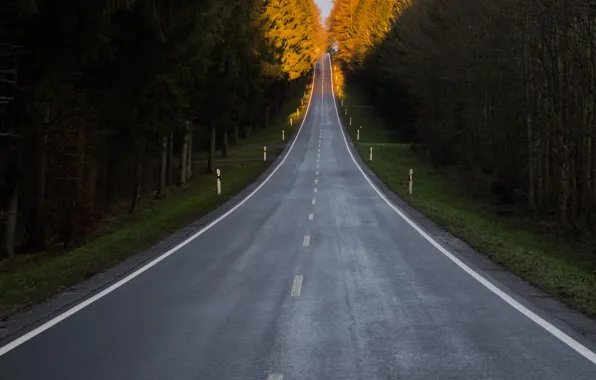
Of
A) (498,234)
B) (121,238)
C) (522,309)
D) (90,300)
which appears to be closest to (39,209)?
(121,238)

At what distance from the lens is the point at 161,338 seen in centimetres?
823

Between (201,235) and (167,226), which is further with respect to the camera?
(167,226)

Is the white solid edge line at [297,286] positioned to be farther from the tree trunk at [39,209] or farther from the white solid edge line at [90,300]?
the tree trunk at [39,209]

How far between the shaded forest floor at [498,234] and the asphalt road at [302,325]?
1162 mm

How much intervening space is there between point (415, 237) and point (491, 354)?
10938 millimetres

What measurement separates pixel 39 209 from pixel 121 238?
10.8 feet

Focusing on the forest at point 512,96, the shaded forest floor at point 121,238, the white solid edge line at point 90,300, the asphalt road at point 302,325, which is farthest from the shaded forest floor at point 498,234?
the shaded forest floor at point 121,238

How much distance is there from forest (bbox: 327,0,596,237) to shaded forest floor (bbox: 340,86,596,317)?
1.56m

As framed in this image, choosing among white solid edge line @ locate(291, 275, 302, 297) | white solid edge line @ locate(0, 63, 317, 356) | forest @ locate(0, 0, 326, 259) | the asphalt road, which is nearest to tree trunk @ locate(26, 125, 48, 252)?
forest @ locate(0, 0, 326, 259)

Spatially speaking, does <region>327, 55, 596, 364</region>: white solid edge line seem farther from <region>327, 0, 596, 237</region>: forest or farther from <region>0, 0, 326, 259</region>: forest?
<region>0, 0, 326, 259</region>: forest

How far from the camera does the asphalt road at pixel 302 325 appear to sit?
22.8 feet

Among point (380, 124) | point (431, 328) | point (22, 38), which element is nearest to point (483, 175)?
point (22, 38)

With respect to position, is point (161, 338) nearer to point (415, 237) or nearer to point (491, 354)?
point (491, 354)

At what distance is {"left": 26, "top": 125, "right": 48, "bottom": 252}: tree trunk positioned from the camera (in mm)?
20297
